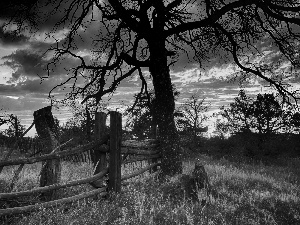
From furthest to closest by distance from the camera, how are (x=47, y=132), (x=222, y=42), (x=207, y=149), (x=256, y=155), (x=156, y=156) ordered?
(x=207, y=149)
(x=256, y=155)
(x=222, y=42)
(x=156, y=156)
(x=47, y=132)

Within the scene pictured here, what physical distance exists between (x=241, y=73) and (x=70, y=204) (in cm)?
732

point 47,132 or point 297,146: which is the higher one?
point 47,132

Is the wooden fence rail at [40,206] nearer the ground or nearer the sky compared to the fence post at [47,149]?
nearer the ground

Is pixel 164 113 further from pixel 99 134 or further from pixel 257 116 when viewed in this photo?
pixel 257 116

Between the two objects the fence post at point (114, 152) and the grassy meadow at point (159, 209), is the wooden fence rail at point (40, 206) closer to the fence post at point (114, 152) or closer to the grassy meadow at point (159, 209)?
the grassy meadow at point (159, 209)

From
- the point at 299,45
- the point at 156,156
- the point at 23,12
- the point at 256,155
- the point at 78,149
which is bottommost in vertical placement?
the point at 256,155

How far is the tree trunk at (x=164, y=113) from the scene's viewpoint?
792cm

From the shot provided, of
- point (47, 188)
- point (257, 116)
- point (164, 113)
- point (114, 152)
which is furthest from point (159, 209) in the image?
point (257, 116)

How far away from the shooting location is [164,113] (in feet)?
26.1

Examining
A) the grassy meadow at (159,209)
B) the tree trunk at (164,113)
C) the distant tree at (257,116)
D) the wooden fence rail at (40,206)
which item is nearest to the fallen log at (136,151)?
the tree trunk at (164,113)

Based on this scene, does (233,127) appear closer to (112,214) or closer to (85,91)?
(85,91)

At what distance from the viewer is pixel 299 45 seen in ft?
30.9

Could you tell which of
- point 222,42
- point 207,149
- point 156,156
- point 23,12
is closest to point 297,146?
point 207,149

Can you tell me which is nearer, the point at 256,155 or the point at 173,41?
the point at 173,41
